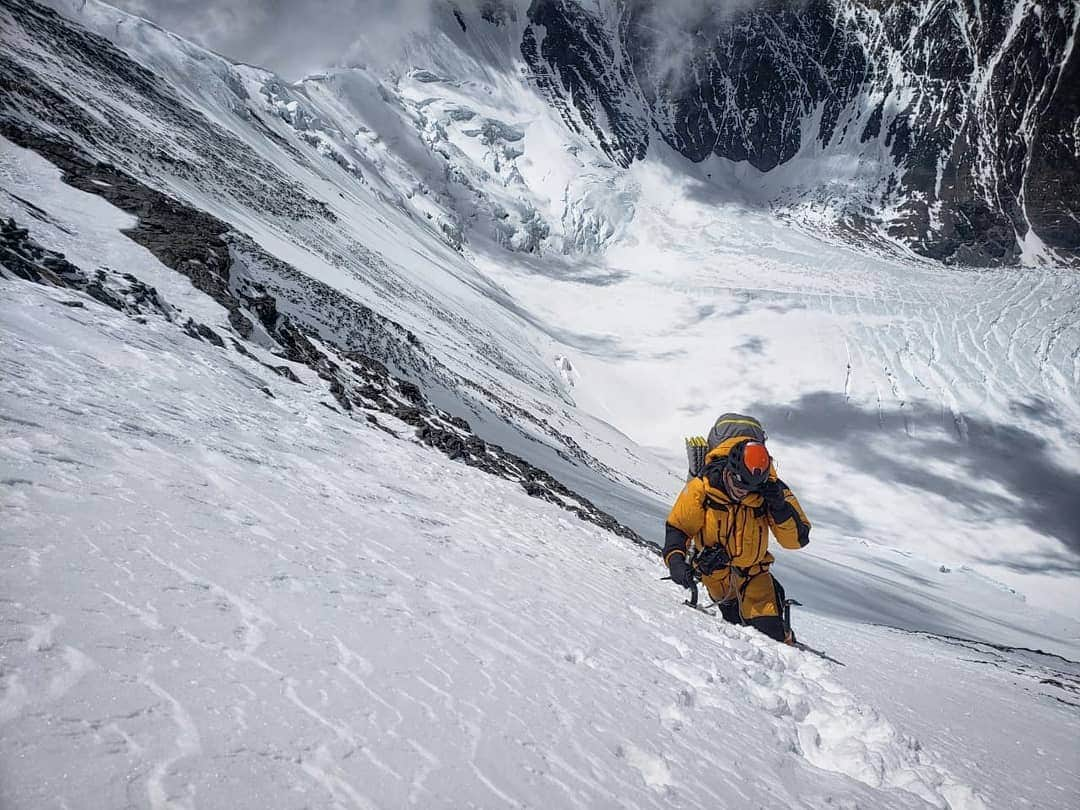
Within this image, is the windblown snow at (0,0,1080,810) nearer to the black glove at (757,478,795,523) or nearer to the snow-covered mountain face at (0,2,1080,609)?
the snow-covered mountain face at (0,2,1080,609)

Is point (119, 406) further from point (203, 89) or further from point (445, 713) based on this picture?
point (203, 89)

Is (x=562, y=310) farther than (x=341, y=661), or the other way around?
(x=562, y=310)

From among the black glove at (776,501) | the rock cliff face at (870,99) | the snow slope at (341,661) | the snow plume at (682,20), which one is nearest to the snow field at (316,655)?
the snow slope at (341,661)

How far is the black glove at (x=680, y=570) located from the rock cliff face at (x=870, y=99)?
118m

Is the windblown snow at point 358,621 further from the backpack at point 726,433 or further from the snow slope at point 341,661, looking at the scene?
the backpack at point 726,433

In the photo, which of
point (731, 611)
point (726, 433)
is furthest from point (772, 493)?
point (731, 611)

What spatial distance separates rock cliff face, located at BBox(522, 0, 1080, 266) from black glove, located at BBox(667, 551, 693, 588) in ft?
388

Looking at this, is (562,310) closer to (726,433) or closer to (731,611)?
(731,611)

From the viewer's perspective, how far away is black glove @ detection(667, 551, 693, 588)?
15.6 ft

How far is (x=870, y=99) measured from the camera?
136m

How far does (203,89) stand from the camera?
47031 millimetres

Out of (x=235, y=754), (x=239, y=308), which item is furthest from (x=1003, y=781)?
(x=239, y=308)

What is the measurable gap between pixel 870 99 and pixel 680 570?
555ft

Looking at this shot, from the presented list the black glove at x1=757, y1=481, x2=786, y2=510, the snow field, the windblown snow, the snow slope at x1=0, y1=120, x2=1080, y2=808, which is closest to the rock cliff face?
the windblown snow
